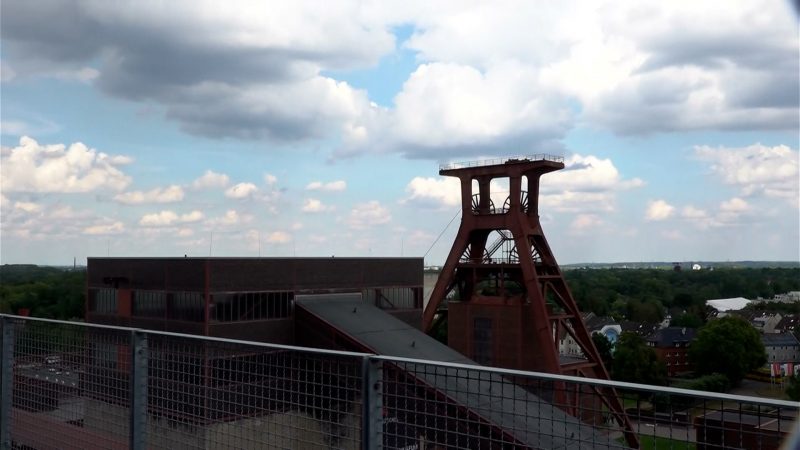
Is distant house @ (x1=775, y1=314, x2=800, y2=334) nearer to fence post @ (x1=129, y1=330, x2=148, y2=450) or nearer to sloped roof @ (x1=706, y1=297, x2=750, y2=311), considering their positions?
sloped roof @ (x1=706, y1=297, x2=750, y2=311)

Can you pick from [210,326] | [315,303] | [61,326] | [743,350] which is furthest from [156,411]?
[743,350]

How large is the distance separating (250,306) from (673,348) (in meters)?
65.4

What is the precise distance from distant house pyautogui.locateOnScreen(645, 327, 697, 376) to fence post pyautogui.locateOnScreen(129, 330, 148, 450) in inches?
3272

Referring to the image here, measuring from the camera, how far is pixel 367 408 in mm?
3672

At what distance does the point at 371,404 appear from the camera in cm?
367

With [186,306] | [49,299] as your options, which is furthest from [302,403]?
[49,299]

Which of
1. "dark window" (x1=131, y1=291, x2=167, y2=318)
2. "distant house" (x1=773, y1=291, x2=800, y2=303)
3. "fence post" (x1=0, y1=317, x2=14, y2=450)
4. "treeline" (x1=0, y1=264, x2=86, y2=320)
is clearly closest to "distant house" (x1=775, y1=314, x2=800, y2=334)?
"distant house" (x1=773, y1=291, x2=800, y2=303)

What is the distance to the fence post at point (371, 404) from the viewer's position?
365 centimetres

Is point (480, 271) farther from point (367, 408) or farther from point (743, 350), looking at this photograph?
point (743, 350)

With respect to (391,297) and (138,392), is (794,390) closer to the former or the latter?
(391,297)

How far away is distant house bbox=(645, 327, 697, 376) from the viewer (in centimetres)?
8288

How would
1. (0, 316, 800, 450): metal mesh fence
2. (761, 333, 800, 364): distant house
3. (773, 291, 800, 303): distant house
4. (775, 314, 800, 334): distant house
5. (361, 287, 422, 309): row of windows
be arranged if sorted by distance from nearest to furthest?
(0, 316, 800, 450): metal mesh fence
(361, 287, 422, 309): row of windows
(761, 333, 800, 364): distant house
(775, 314, 800, 334): distant house
(773, 291, 800, 303): distant house

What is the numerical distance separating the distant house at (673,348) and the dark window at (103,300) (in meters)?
63.6

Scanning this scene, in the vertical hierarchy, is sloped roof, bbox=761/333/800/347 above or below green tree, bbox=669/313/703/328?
below
